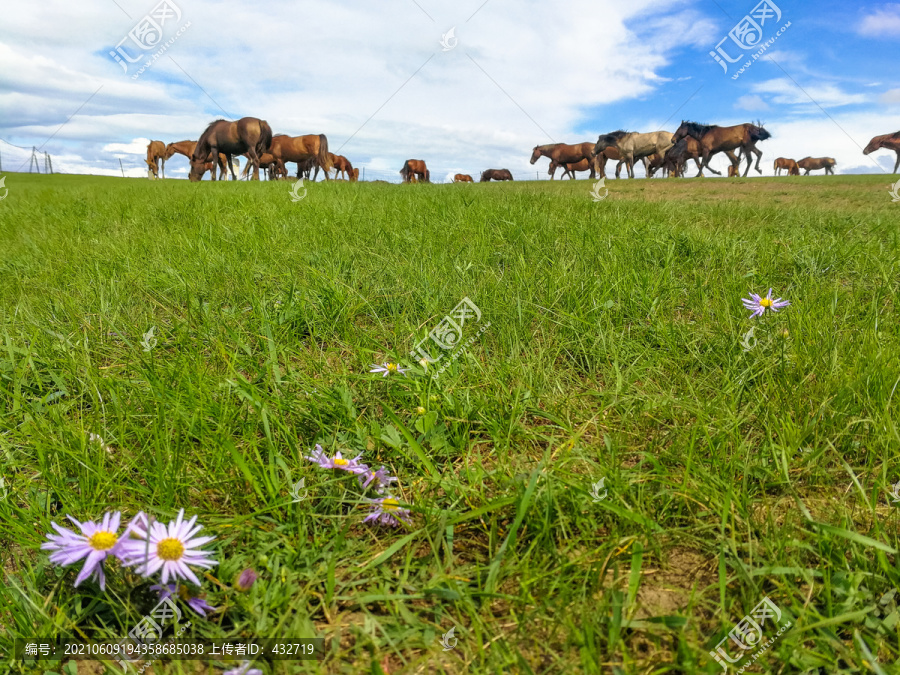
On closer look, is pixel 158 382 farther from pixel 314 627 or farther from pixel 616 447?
pixel 616 447

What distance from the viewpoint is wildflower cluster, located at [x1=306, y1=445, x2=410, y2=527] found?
1271 mm

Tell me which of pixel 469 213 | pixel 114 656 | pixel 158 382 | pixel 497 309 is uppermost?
pixel 469 213

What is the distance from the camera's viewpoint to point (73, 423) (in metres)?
1.65

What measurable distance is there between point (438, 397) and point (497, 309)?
0.73 metres

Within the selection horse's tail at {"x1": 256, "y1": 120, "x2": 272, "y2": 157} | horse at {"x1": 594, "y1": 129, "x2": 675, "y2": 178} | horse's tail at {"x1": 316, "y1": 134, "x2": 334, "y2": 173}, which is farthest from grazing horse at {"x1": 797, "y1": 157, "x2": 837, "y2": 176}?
horse's tail at {"x1": 256, "y1": 120, "x2": 272, "y2": 157}

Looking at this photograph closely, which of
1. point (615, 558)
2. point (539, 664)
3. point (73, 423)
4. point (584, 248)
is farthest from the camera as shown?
point (584, 248)

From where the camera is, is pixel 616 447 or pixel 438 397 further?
pixel 438 397

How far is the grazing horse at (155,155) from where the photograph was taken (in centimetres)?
3775

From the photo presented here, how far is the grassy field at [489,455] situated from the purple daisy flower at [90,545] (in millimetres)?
106

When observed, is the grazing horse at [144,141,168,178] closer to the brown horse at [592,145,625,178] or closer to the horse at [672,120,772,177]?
the brown horse at [592,145,625,178]

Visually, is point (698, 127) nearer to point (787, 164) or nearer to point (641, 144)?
point (641, 144)

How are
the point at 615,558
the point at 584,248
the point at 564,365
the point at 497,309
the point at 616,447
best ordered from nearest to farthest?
1. the point at 615,558
2. the point at 616,447
3. the point at 564,365
4. the point at 497,309
5. the point at 584,248

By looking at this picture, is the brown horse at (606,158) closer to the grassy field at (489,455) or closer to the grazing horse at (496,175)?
the grazing horse at (496,175)

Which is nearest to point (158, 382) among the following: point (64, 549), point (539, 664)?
point (64, 549)
